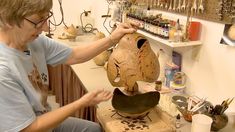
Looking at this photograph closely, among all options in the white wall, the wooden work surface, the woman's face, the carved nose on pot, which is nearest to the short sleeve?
the woman's face

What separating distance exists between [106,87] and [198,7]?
2.56ft

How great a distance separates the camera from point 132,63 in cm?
131

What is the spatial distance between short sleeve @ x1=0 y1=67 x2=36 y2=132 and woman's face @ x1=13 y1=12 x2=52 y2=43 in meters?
0.18

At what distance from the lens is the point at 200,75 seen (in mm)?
1628

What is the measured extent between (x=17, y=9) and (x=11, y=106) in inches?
15.4

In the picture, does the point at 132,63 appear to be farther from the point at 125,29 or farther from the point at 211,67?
the point at 211,67

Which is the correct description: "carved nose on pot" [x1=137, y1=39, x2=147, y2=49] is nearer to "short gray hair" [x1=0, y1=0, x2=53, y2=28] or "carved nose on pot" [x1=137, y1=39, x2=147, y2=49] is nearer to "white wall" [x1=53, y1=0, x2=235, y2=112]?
"white wall" [x1=53, y1=0, x2=235, y2=112]

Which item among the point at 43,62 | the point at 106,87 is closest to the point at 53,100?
the point at 106,87

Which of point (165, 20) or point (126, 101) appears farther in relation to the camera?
point (165, 20)

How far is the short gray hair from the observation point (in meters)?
1.04

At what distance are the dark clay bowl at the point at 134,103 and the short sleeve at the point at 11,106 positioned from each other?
457 mm

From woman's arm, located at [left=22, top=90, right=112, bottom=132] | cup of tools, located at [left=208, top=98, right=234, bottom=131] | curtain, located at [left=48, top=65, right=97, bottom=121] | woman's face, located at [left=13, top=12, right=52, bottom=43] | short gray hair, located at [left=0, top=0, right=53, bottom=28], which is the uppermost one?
short gray hair, located at [left=0, top=0, right=53, bottom=28]

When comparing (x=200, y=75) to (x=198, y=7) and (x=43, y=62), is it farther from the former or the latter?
(x=43, y=62)

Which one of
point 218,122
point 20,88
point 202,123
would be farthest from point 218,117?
point 20,88
